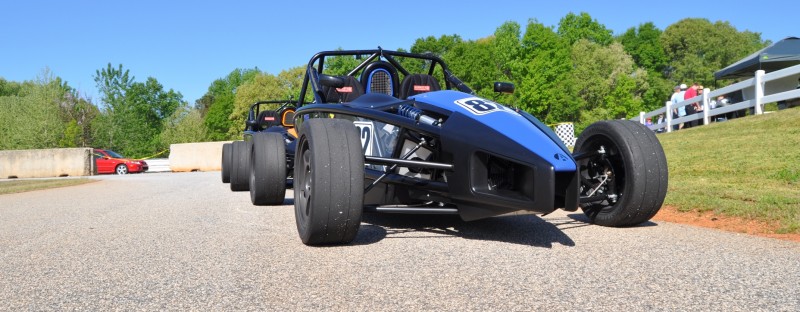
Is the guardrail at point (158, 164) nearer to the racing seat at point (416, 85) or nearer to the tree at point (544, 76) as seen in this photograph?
the tree at point (544, 76)

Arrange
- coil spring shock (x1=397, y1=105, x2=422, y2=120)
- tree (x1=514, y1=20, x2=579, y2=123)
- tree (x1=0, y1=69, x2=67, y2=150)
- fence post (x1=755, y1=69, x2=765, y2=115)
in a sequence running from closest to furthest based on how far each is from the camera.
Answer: coil spring shock (x1=397, y1=105, x2=422, y2=120)
fence post (x1=755, y1=69, x2=765, y2=115)
tree (x1=0, y1=69, x2=67, y2=150)
tree (x1=514, y1=20, x2=579, y2=123)

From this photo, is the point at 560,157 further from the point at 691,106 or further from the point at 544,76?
the point at 544,76

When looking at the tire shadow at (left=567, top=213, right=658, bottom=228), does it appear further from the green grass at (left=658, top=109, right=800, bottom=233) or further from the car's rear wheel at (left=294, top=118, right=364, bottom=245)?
the car's rear wheel at (left=294, top=118, right=364, bottom=245)

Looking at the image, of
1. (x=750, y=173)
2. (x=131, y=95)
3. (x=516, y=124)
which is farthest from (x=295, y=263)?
(x=131, y=95)

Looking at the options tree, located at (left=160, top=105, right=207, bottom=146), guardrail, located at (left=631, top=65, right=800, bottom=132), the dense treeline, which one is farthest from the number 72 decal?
tree, located at (left=160, top=105, right=207, bottom=146)

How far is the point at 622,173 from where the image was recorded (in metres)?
4.59

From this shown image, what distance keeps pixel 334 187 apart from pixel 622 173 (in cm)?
216

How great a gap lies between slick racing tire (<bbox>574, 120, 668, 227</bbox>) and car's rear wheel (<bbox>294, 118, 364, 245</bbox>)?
1.58 m

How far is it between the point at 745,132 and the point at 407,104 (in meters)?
10.0

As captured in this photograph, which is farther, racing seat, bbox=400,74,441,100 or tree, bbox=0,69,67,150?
tree, bbox=0,69,67,150

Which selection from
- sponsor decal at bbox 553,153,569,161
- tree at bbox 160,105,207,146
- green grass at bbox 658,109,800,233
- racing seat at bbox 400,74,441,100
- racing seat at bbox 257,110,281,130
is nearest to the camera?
sponsor decal at bbox 553,153,569,161

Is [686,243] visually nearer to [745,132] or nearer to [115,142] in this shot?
[745,132]

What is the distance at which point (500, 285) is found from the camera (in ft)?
9.32

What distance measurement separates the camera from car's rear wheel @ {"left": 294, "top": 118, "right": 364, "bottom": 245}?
3836 mm
